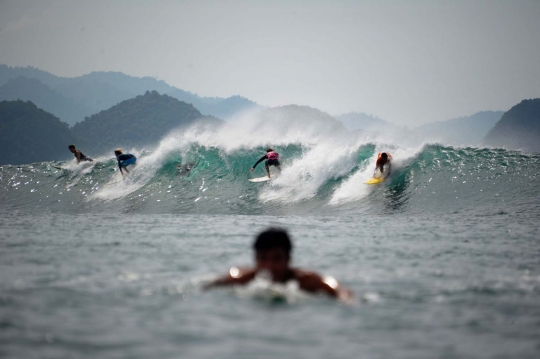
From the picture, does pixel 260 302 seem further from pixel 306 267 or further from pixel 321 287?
pixel 306 267

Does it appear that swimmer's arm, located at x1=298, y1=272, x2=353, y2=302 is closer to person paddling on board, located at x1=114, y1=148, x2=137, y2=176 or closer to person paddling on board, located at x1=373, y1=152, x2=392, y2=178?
person paddling on board, located at x1=373, y1=152, x2=392, y2=178

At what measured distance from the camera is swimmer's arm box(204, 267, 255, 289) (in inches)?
228

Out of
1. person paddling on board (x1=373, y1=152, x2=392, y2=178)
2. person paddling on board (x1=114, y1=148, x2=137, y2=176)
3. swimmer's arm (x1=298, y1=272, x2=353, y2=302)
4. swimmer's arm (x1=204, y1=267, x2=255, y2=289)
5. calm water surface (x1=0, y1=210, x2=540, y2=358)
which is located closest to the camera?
calm water surface (x1=0, y1=210, x2=540, y2=358)

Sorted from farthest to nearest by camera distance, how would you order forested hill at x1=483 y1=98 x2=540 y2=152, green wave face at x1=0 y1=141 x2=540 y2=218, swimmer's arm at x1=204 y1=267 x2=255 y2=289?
forested hill at x1=483 y1=98 x2=540 y2=152 < green wave face at x1=0 y1=141 x2=540 y2=218 < swimmer's arm at x1=204 y1=267 x2=255 y2=289

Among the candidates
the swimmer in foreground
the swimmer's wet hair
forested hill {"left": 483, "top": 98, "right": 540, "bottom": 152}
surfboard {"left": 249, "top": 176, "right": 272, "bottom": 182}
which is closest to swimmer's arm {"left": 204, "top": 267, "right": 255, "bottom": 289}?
the swimmer in foreground

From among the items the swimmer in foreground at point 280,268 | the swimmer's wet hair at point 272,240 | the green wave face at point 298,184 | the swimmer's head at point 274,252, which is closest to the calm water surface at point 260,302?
the swimmer in foreground at point 280,268

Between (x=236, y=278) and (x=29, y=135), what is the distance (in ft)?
548

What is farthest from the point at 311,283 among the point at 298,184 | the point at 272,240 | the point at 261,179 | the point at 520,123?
the point at 520,123

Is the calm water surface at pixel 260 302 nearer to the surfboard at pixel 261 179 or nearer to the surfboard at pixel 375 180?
the surfboard at pixel 375 180

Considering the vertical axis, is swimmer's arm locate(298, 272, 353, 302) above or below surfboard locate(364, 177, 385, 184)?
below

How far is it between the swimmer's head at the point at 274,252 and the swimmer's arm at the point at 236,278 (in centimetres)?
23

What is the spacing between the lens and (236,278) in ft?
19.3

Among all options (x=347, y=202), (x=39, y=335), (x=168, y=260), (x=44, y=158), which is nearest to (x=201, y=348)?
(x=39, y=335)

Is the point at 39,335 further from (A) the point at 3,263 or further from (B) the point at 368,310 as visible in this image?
(A) the point at 3,263
